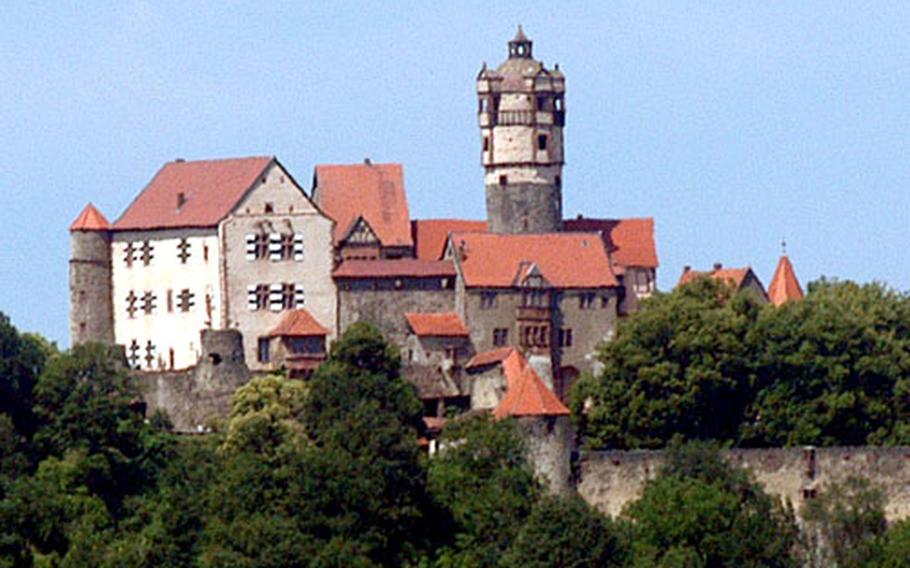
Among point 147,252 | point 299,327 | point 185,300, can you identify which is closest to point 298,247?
point 299,327

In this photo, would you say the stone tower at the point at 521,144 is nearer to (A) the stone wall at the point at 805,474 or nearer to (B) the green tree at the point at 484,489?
(B) the green tree at the point at 484,489

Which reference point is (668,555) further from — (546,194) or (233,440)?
(546,194)

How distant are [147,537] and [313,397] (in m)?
6.81

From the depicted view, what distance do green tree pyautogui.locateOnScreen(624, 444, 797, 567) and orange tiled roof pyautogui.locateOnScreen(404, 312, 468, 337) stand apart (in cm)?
1194

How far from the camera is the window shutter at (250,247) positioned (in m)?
108

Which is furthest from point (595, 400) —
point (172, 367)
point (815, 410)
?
point (172, 367)

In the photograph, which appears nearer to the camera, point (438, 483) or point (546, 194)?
point (438, 483)

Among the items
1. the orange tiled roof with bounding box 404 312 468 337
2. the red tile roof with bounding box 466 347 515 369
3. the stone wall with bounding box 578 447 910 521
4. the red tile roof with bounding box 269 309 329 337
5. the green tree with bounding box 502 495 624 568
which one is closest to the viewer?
the green tree with bounding box 502 495 624 568

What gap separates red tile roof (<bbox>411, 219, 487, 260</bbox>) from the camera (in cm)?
11056

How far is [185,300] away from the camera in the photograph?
108562 millimetres

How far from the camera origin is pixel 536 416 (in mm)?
96938

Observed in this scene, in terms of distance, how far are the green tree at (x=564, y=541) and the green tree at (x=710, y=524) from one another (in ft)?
3.44

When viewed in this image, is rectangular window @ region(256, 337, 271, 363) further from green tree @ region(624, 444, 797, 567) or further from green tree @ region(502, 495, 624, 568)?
green tree @ region(502, 495, 624, 568)

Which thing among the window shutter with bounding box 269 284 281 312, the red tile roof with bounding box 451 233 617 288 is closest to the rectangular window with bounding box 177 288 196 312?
the window shutter with bounding box 269 284 281 312
